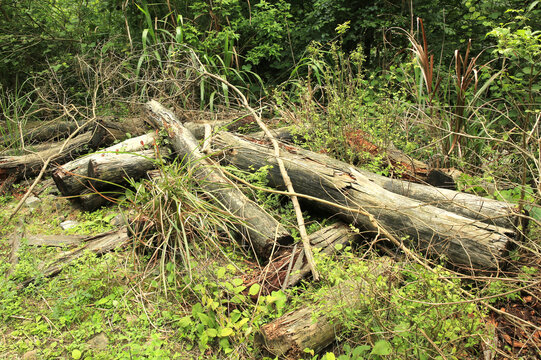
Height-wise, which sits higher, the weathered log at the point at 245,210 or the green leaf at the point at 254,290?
the weathered log at the point at 245,210

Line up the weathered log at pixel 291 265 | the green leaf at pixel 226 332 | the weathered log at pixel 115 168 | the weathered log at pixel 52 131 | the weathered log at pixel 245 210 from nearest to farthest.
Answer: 1. the green leaf at pixel 226 332
2. the weathered log at pixel 291 265
3. the weathered log at pixel 245 210
4. the weathered log at pixel 115 168
5. the weathered log at pixel 52 131

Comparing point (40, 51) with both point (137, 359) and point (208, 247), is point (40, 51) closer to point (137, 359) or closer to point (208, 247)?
point (208, 247)

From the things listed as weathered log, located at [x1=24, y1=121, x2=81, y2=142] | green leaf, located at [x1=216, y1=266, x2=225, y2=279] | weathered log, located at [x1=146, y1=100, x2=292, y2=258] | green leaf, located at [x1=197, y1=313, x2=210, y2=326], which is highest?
weathered log, located at [x1=146, y1=100, x2=292, y2=258]

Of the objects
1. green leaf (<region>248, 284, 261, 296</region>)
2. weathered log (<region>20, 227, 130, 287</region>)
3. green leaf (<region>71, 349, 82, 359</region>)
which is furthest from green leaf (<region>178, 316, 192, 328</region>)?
weathered log (<region>20, 227, 130, 287</region>)

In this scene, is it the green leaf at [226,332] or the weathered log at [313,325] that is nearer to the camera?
the weathered log at [313,325]

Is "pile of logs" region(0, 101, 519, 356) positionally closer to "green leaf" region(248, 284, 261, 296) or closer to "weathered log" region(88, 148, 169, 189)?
"weathered log" region(88, 148, 169, 189)

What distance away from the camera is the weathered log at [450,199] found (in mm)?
2713

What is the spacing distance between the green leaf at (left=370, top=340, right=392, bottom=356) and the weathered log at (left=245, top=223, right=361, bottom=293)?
26.0 inches

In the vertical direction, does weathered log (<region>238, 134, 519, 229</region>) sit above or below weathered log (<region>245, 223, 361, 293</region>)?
above

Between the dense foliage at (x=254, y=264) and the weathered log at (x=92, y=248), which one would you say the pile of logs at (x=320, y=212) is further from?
the dense foliage at (x=254, y=264)

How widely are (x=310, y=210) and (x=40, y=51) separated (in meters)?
6.28

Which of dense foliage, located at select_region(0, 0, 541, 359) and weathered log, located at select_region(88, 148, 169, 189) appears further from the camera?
weathered log, located at select_region(88, 148, 169, 189)

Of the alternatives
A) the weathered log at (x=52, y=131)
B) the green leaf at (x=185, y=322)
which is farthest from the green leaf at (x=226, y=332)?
the weathered log at (x=52, y=131)

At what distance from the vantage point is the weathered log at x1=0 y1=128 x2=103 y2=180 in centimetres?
463
